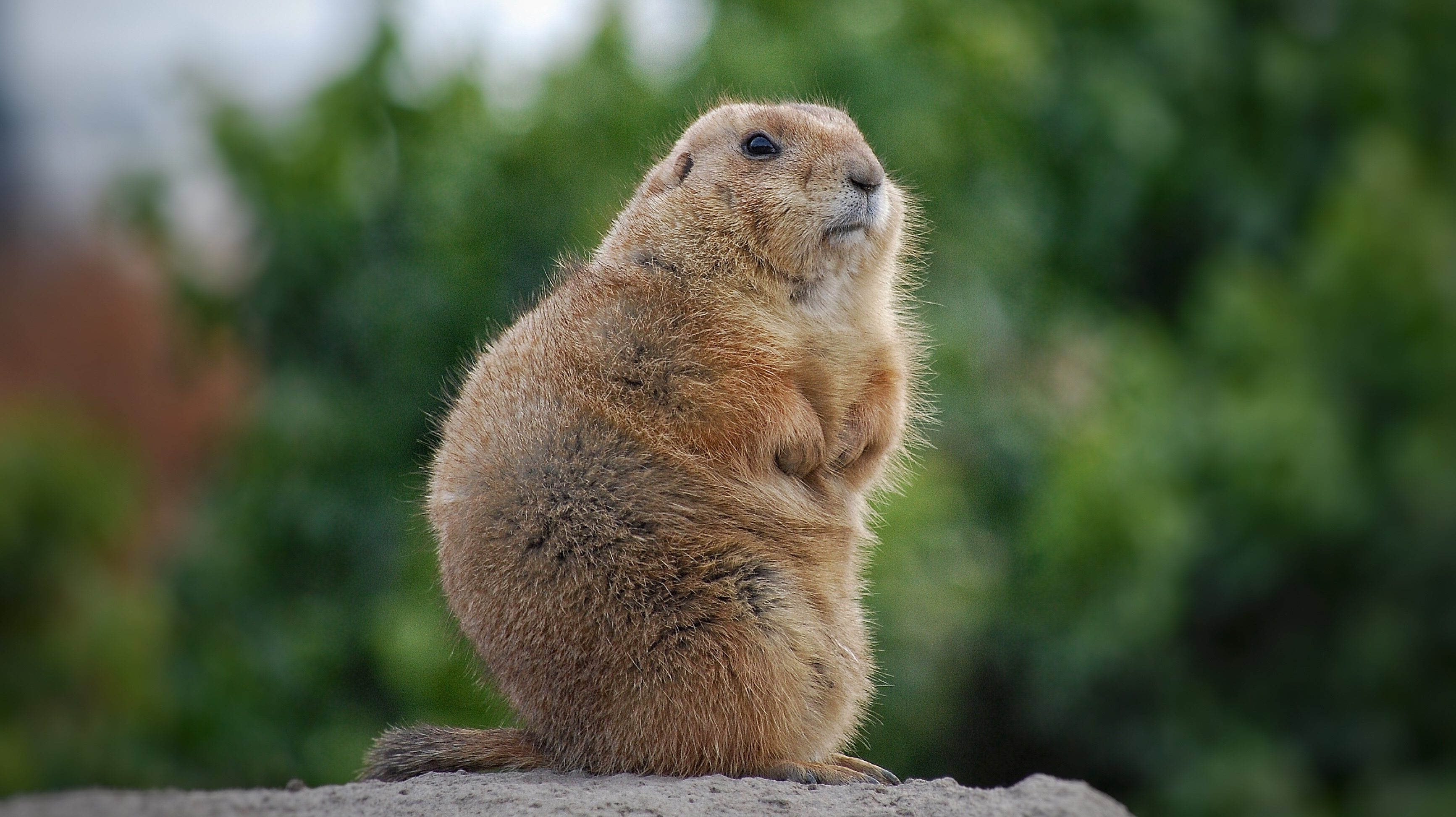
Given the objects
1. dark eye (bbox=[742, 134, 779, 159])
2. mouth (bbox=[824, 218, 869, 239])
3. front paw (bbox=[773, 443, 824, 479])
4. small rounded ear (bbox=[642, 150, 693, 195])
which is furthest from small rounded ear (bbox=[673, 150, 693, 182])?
front paw (bbox=[773, 443, 824, 479])

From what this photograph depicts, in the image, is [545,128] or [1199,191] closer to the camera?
[545,128]

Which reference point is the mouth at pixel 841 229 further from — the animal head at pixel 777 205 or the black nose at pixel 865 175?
the black nose at pixel 865 175

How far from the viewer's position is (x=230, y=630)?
46.5 ft

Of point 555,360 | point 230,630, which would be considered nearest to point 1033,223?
point 230,630

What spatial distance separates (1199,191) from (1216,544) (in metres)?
5.92

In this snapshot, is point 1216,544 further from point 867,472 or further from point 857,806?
point 857,806

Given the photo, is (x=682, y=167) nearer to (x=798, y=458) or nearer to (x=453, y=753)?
(x=798, y=458)

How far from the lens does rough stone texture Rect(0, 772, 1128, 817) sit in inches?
153

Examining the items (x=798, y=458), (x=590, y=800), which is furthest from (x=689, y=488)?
(x=590, y=800)

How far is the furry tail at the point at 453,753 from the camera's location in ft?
15.2

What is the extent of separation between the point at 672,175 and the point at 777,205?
0.53 meters

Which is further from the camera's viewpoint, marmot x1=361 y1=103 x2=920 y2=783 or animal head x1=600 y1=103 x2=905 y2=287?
animal head x1=600 y1=103 x2=905 y2=287

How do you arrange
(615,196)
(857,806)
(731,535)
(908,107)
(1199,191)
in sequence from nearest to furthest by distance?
(857,806) < (731,535) < (615,196) < (908,107) < (1199,191)

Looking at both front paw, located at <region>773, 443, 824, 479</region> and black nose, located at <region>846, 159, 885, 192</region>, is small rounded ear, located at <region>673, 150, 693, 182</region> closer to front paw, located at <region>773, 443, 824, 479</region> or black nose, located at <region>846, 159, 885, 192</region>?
black nose, located at <region>846, 159, 885, 192</region>
